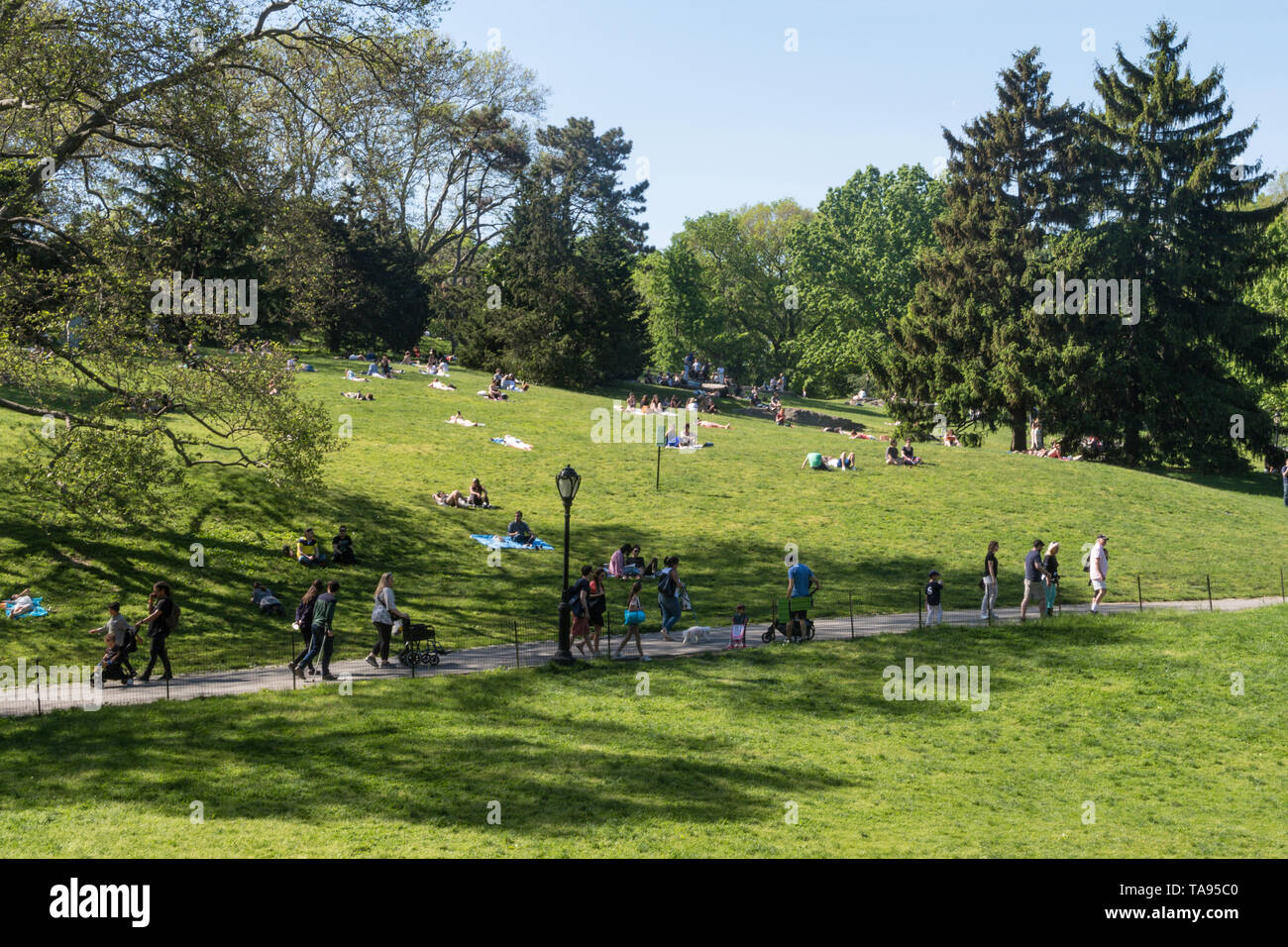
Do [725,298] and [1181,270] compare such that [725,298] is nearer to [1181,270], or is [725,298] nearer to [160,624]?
[1181,270]

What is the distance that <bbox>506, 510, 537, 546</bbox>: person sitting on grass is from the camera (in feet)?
92.8

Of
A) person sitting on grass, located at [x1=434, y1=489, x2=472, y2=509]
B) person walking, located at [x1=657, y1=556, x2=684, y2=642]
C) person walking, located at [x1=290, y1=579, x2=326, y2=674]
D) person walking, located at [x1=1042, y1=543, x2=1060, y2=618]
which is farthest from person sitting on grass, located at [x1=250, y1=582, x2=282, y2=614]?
person walking, located at [x1=1042, y1=543, x2=1060, y2=618]

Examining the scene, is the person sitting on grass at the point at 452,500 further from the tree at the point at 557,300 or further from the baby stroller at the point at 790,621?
the tree at the point at 557,300

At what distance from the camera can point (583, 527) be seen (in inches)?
1199

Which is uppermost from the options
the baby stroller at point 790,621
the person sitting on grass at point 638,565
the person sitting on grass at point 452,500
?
the person sitting on grass at point 452,500

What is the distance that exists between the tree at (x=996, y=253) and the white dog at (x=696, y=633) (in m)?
34.6

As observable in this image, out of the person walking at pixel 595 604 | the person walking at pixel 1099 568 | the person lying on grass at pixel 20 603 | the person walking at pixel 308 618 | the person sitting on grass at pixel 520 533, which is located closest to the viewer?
the person walking at pixel 308 618

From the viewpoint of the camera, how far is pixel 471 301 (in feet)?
203

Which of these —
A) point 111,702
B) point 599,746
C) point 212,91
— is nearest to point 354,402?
Result: point 212,91

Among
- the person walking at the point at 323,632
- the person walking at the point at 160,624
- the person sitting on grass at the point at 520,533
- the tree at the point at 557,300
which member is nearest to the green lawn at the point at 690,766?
the person walking at the point at 323,632

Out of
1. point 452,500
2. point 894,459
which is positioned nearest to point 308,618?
point 452,500

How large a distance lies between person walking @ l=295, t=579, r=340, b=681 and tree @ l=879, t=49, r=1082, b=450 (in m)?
41.1

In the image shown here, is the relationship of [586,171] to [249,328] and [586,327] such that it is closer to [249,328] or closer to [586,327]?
[586,327]

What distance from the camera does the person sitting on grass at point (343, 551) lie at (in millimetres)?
25250
